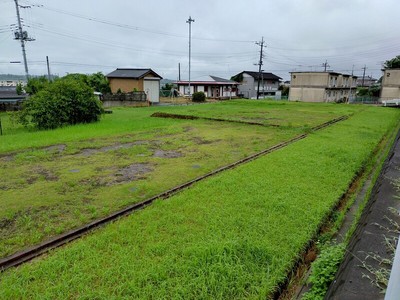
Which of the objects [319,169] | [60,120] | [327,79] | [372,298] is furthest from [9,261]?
[327,79]

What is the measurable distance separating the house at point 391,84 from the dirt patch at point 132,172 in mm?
37629

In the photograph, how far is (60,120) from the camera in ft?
39.0

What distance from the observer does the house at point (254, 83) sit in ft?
151

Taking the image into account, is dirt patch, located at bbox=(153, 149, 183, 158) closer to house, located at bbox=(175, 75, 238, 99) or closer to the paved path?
the paved path

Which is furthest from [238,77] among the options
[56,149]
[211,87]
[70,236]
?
[70,236]

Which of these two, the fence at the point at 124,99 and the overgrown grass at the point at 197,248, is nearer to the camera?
the overgrown grass at the point at 197,248

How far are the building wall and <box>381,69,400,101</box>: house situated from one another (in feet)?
97.5

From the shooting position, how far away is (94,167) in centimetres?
599

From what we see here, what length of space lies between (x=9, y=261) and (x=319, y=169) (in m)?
5.21

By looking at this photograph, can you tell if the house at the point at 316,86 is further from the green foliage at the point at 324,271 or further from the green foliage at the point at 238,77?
the green foliage at the point at 324,271

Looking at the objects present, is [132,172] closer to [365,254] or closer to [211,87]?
[365,254]

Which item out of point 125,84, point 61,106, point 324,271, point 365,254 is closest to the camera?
point 365,254

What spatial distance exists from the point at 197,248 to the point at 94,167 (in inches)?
156

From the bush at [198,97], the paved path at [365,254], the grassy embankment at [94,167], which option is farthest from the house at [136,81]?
the paved path at [365,254]
